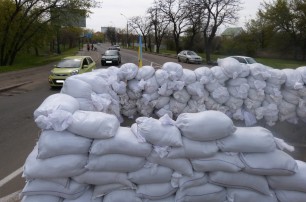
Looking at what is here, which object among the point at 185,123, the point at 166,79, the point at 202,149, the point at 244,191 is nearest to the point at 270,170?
the point at 244,191

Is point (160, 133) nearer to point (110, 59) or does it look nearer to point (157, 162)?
point (157, 162)

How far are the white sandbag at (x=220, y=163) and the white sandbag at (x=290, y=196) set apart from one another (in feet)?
1.96

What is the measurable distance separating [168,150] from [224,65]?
4.36 meters

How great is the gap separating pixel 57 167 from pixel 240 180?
Answer: 6.34 ft

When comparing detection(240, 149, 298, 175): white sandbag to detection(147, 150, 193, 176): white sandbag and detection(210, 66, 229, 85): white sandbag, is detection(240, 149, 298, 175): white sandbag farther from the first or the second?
detection(210, 66, 229, 85): white sandbag

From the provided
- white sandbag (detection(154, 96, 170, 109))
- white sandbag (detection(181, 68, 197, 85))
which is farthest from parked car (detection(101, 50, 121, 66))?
white sandbag (detection(181, 68, 197, 85))

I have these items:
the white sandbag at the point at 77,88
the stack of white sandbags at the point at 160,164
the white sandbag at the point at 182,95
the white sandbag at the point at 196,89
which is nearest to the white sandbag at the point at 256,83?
the white sandbag at the point at 196,89

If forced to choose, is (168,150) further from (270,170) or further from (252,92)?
(252,92)

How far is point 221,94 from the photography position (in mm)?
7418

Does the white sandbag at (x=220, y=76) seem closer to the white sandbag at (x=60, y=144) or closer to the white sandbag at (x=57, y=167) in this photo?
the white sandbag at (x=60, y=144)

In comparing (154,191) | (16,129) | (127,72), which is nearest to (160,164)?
(154,191)

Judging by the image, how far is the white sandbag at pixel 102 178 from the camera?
3.61 meters

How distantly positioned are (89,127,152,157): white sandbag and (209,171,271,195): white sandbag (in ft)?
2.58

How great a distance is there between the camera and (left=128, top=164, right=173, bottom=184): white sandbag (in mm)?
3654
